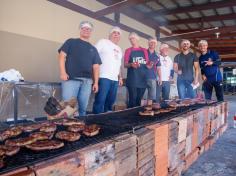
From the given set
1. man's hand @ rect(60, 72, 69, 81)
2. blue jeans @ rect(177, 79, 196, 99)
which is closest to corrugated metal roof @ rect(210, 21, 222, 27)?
blue jeans @ rect(177, 79, 196, 99)

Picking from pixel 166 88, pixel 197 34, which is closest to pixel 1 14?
pixel 166 88

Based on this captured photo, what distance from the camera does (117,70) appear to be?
13.6 feet

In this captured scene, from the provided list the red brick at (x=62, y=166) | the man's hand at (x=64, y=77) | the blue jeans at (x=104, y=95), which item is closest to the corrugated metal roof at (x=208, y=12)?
the blue jeans at (x=104, y=95)

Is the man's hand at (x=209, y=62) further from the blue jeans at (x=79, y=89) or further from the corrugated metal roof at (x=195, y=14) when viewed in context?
the corrugated metal roof at (x=195, y=14)

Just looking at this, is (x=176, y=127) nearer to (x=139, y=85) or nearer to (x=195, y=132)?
(x=195, y=132)

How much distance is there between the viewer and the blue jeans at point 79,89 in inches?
139

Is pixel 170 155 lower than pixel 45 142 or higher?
lower

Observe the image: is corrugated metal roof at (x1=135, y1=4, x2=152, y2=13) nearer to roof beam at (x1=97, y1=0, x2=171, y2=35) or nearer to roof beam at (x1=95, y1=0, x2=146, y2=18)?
roof beam at (x1=97, y1=0, x2=171, y2=35)

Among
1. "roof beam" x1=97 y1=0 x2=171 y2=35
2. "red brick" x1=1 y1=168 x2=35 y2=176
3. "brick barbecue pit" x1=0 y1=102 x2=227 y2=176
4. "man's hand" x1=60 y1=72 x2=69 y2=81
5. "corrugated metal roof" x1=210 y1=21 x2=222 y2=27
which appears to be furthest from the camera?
"corrugated metal roof" x1=210 y1=21 x2=222 y2=27

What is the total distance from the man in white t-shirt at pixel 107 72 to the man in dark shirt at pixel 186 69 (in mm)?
2078

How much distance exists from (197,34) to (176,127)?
9.07 m

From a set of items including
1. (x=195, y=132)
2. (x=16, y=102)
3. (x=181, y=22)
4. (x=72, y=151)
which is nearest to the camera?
(x=72, y=151)

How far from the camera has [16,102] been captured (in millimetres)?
4043

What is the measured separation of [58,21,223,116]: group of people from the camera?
3.59 m
